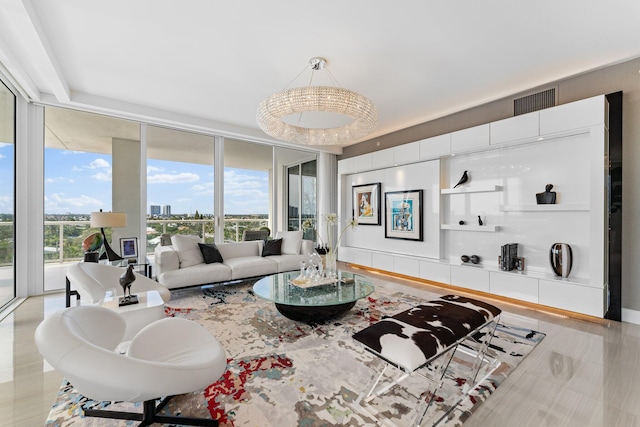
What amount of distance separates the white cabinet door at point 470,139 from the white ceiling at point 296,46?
47 centimetres

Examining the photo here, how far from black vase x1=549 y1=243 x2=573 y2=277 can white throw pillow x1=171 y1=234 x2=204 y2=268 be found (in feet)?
16.0

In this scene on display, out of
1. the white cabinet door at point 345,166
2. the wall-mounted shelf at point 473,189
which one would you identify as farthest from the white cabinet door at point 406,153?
the white cabinet door at point 345,166

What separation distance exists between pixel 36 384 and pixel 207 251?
2.55 metres

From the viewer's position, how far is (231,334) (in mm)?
2766

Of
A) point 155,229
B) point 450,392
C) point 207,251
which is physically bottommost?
point 450,392

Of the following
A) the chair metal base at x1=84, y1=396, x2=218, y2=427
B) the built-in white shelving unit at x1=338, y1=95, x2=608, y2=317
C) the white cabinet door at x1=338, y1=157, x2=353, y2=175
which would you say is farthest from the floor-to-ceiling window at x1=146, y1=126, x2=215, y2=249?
the chair metal base at x1=84, y1=396, x2=218, y2=427

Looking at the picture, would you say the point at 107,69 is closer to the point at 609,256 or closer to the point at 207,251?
the point at 207,251

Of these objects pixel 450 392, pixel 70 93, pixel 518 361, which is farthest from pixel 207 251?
pixel 518 361

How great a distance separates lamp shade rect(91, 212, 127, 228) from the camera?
3670mm

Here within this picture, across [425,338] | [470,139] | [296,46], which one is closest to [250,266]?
[296,46]

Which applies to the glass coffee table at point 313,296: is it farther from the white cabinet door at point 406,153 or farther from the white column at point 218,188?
the white cabinet door at point 406,153

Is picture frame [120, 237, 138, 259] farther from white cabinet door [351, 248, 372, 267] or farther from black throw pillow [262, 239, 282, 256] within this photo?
white cabinet door [351, 248, 372, 267]

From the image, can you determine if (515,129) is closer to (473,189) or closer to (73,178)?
(473,189)

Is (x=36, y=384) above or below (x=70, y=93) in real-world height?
below
